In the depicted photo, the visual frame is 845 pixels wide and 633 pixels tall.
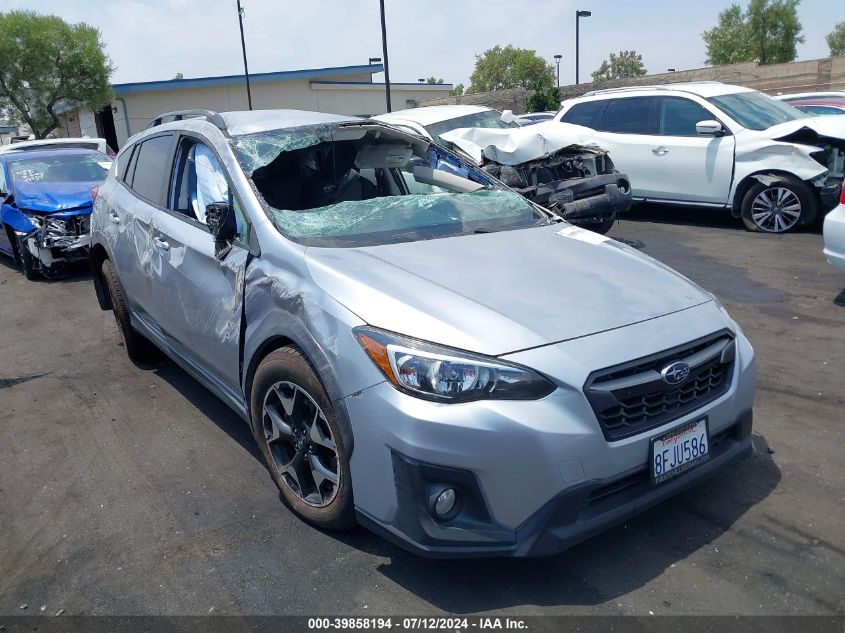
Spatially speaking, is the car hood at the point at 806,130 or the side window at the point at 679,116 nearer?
the car hood at the point at 806,130

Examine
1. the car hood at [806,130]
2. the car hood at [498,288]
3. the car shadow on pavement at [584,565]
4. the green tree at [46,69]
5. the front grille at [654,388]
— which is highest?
the green tree at [46,69]

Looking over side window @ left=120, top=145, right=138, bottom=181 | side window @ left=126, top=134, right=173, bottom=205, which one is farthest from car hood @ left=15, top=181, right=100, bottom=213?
side window @ left=126, top=134, right=173, bottom=205

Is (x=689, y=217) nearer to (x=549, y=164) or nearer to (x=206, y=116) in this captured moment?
(x=549, y=164)

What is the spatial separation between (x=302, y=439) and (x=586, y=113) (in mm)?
8465

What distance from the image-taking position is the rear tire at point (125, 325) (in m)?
5.14

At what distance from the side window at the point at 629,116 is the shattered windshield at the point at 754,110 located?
2.61 feet

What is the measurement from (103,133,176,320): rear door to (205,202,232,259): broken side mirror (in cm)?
91

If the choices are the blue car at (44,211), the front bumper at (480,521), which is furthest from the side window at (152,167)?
the blue car at (44,211)

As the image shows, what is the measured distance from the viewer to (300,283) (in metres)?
3.04

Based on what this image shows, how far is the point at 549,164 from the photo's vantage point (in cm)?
847

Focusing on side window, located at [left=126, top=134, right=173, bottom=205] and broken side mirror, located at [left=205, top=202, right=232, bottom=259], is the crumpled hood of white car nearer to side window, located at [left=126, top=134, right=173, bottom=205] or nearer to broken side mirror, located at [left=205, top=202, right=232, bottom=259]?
side window, located at [left=126, top=134, right=173, bottom=205]

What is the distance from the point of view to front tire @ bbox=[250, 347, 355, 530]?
9.32ft

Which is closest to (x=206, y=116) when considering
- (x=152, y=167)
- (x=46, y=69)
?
(x=152, y=167)

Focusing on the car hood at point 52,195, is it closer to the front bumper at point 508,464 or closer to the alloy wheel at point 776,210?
the front bumper at point 508,464
